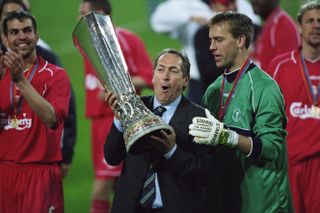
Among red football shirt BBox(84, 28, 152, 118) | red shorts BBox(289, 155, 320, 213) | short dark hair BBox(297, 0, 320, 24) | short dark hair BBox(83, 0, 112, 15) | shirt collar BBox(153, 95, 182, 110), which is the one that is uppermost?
short dark hair BBox(83, 0, 112, 15)

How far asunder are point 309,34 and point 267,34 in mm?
1719

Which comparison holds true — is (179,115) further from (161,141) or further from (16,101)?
(16,101)

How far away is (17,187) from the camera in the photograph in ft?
18.2

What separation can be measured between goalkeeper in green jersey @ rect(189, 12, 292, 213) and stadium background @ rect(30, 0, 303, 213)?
4.38 m

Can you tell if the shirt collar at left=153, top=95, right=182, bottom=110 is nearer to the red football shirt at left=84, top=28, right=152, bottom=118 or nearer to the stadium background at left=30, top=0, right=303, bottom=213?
the red football shirt at left=84, top=28, right=152, bottom=118

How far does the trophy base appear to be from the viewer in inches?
181

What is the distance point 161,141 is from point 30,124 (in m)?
1.15

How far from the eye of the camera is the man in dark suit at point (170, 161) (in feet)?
16.0

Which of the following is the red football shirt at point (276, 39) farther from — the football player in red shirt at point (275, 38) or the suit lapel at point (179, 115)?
the suit lapel at point (179, 115)

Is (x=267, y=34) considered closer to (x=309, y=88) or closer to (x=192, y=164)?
(x=309, y=88)

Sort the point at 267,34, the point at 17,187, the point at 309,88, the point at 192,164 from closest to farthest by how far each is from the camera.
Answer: the point at 192,164 < the point at 17,187 < the point at 309,88 < the point at 267,34

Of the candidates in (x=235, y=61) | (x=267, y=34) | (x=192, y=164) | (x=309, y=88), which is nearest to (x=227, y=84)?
(x=235, y=61)

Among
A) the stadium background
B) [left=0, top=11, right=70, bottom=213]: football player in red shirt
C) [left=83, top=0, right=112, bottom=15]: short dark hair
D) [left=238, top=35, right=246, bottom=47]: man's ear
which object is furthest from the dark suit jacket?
the stadium background

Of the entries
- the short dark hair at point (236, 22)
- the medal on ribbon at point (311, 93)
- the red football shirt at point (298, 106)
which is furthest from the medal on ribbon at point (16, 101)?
the medal on ribbon at point (311, 93)
